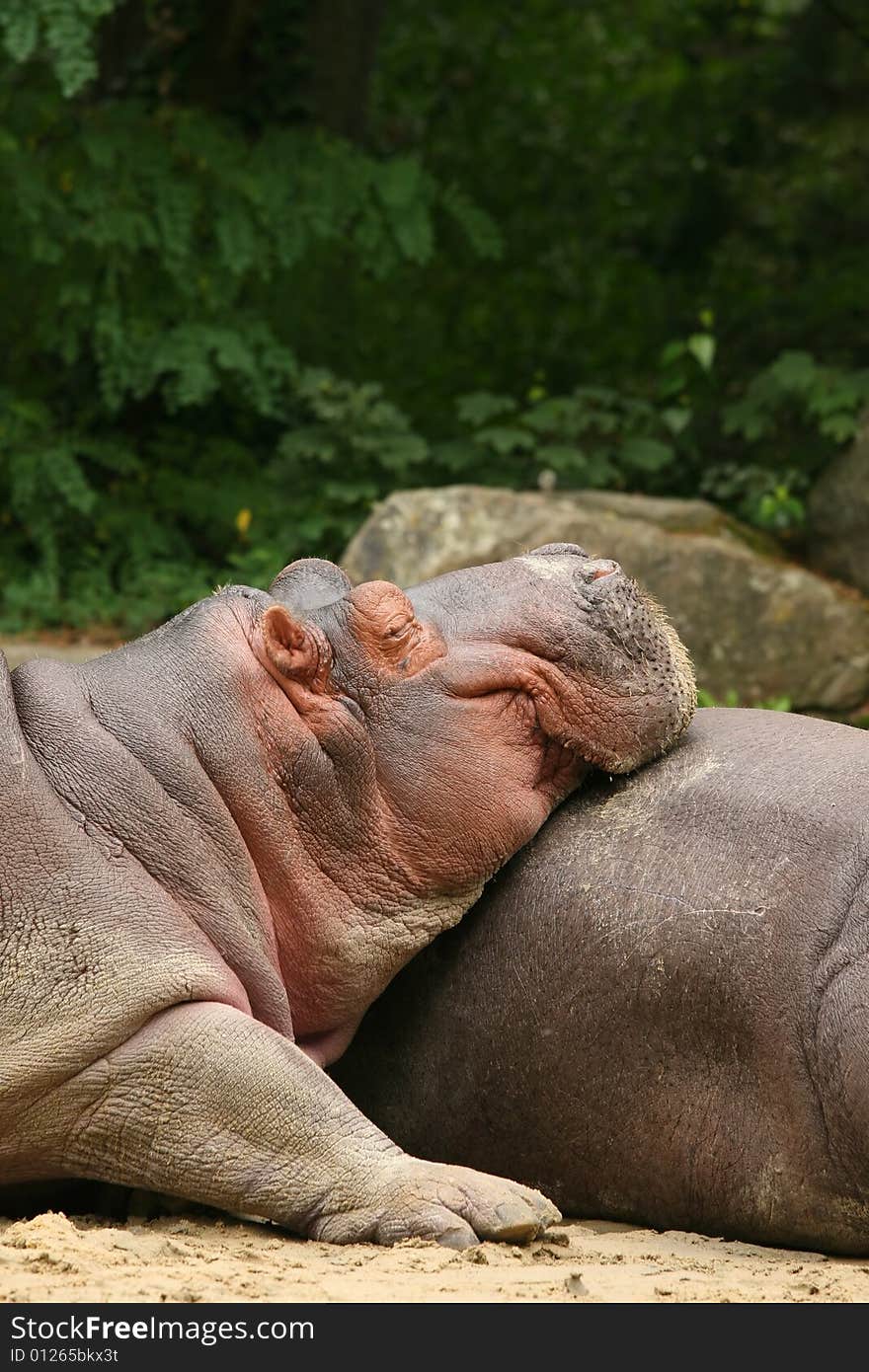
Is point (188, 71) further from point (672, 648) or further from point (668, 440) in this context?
point (672, 648)

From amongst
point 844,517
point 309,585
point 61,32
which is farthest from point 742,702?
point 309,585

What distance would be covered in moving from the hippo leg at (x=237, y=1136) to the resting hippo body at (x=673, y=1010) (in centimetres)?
38

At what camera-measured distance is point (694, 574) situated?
836cm

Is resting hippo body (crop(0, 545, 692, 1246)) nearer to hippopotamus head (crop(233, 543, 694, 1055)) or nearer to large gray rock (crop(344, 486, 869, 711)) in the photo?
hippopotamus head (crop(233, 543, 694, 1055))

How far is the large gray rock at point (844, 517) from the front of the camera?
9.22 metres

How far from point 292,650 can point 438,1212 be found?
111cm

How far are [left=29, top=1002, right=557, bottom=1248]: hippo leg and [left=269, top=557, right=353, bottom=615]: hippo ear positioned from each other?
978mm

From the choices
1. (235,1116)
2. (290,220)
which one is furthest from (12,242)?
(235,1116)

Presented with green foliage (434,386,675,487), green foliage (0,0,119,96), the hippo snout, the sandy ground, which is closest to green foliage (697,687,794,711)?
green foliage (434,386,675,487)

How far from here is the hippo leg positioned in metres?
3.12

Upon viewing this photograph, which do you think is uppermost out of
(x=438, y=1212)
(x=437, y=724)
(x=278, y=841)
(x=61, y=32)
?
(x=61, y=32)

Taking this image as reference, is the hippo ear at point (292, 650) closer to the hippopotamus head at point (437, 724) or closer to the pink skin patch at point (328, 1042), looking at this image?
the hippopotamus head at point (437, 724)

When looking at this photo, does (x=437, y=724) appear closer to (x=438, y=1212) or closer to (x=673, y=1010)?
(x=673, y=1010)

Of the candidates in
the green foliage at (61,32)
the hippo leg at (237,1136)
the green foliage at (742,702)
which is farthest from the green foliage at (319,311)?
the hippo leg at (237,1136)
